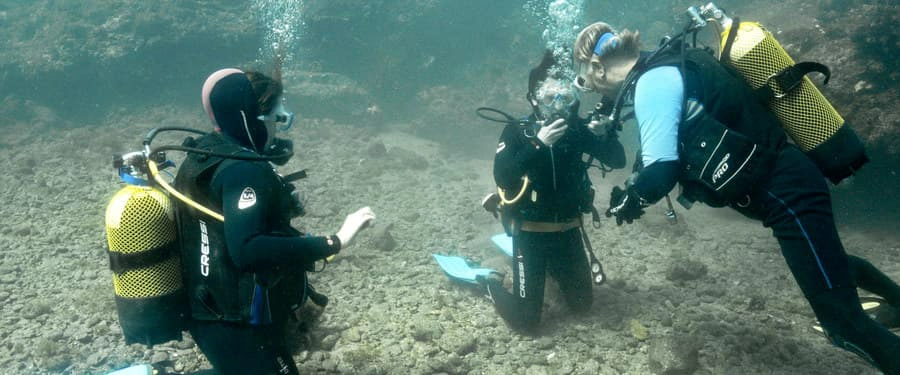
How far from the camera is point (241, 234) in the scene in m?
2.02

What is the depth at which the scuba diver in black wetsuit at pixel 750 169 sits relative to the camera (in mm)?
2465

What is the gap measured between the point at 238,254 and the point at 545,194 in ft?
8.99

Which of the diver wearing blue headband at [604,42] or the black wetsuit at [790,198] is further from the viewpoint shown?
the diver wearing blue headband at [604,42]

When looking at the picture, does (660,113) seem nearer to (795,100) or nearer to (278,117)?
(795,100)

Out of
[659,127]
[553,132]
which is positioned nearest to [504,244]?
[553,132]

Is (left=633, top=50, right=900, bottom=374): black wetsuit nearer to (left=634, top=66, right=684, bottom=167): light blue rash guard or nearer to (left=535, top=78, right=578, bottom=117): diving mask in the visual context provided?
(left=634, top=66, right=684, bottom=167): light blue rash guard

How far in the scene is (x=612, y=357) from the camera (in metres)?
3.81

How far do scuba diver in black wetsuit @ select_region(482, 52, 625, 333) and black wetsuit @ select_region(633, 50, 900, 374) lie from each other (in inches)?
41.3

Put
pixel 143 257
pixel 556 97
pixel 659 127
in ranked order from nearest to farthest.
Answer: pixel 143 257 → pixel 659 127 → pixel 556 97

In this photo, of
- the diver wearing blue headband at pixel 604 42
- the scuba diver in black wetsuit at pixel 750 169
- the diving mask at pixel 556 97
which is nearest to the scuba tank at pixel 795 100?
the scuba diver in black wetsuit at pixel 750 169

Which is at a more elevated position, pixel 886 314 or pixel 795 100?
pixel 795 100

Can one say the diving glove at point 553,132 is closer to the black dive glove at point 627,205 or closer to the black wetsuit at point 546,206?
the black wetsuit at point 546,206

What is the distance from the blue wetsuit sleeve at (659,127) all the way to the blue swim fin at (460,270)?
103 inches

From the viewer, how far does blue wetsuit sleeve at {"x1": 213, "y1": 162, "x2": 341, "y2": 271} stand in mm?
2033
